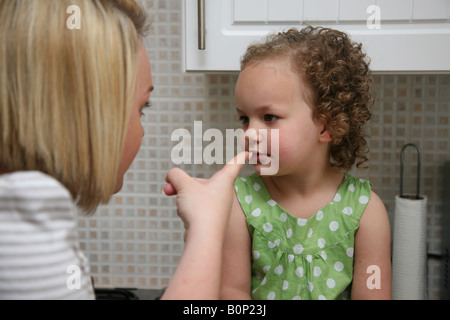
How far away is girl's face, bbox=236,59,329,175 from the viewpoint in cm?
82

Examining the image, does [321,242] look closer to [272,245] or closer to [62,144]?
[272,245]

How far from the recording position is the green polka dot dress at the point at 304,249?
867 mm

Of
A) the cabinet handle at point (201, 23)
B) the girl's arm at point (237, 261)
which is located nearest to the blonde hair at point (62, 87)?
the cabinet handle at point (201, 23)

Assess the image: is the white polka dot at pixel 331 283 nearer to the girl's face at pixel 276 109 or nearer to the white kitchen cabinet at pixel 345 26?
the girl's face at pixel 276 109

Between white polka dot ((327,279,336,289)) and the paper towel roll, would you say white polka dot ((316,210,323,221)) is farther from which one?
the paper towel roll

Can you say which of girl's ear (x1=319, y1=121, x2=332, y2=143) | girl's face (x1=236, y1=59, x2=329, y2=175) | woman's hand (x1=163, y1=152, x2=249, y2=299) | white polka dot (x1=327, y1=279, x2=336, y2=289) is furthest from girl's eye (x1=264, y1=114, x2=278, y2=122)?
white polka dot (x1=327, y1=279, x2=336, y2=289)

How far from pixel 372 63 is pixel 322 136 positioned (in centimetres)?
17

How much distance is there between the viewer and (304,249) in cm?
88

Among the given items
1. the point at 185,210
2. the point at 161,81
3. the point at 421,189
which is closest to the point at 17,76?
the point at 185,210

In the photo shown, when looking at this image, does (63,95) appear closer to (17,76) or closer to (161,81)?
(17,76)

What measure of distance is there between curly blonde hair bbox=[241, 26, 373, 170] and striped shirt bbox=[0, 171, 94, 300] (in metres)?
0.48

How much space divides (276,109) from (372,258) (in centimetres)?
35

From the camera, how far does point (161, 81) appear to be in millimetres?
1218

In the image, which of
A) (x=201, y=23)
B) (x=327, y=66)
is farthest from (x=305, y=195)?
(x=201, y=23)
